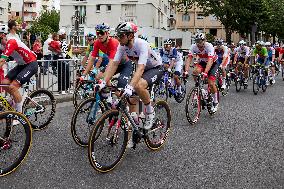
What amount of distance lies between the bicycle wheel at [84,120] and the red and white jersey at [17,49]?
1508mm

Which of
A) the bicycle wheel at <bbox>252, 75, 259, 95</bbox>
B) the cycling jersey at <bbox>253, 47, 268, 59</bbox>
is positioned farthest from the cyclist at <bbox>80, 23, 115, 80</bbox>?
the cycling jersey at <bbox>253, 47, 268, 59</bbox>

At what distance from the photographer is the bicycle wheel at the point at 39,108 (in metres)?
7.99

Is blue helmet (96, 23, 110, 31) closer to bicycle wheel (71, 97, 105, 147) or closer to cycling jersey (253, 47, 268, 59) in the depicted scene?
bicycle wheel (71, 97, 105, 147)

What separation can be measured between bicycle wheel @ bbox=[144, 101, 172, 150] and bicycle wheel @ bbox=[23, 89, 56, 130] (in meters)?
2.50

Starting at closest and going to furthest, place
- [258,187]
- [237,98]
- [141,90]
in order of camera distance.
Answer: [258,187] < [141,90] < [237,98]

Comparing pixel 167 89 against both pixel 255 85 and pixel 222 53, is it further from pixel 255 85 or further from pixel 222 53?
pixel 255 85

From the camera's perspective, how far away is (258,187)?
5090 millimetres

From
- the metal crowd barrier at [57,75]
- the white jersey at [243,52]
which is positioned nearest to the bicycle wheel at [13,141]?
the metal crowd barrier at [57,75]

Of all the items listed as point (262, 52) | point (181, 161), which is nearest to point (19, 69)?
point (181, 161)

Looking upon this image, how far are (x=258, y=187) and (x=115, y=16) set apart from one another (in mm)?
46585

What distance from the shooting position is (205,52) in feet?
32.8

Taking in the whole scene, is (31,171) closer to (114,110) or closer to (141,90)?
(114,110)

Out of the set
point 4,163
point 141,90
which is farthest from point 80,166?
point 141,90

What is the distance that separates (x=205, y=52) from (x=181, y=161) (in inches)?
172
